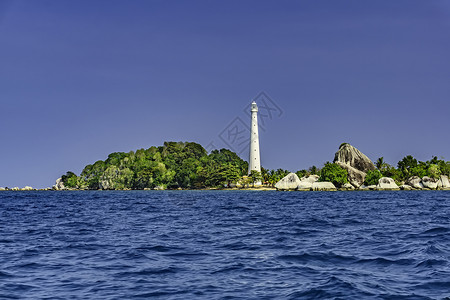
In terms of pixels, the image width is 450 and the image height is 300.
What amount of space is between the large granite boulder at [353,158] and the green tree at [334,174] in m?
9.15

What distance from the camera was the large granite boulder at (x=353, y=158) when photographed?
132875mm

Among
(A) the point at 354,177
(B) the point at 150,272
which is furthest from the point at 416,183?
(B) the point at 150,272

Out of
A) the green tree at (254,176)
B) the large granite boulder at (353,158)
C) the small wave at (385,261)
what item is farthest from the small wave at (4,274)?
the large granite boulder at (353,158)

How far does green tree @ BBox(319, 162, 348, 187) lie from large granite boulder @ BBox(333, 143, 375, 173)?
30.0 feet

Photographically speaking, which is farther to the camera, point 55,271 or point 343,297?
point 55,271

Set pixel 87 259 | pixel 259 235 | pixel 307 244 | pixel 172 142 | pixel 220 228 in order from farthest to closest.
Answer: pixel 172 142, pixel 220 228, pixel 259 235, pixel 307 244, pixel 87 259

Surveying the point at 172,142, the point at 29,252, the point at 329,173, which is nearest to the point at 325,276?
the point at 29,252

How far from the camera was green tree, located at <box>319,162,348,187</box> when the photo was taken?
12256 centimetres

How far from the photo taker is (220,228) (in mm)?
23047

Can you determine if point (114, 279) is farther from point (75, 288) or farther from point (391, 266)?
point (391, 266)

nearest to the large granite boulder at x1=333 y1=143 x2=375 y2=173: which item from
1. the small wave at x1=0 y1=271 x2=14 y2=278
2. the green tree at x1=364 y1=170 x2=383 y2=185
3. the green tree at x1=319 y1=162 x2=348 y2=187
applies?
the green tree at x1=364 y1=170 x2=383 y2=185

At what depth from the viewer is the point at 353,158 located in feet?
438

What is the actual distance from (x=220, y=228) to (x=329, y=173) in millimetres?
104380

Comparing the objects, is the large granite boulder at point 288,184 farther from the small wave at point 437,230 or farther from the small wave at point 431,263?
the small wave at point 431,263
